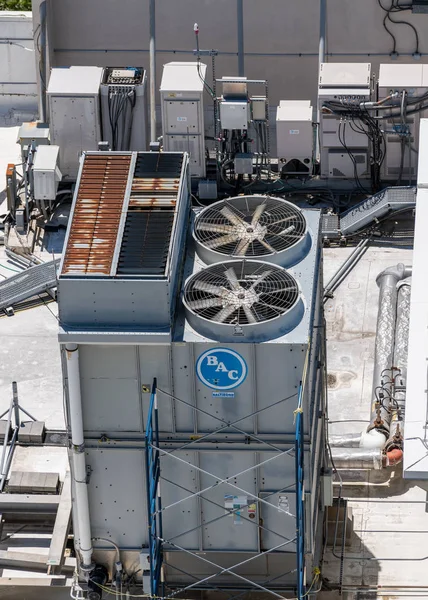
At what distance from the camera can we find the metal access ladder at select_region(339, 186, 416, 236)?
33.0 m

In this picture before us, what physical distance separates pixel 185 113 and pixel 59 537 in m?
13.1

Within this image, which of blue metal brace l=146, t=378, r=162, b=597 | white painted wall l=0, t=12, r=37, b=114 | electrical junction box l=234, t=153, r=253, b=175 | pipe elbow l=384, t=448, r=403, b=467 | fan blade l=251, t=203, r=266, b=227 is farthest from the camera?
white painted wall l=0, t=12, r=37, b=114

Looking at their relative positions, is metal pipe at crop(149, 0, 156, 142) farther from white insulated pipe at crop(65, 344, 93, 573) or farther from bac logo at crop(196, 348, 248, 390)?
bac logo at crop(196, 348, 248, 390)

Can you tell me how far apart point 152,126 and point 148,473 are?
1597 centimetres

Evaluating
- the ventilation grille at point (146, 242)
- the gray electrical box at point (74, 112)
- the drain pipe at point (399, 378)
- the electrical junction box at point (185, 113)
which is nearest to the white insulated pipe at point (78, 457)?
the ventilation grille at point (146, 242)

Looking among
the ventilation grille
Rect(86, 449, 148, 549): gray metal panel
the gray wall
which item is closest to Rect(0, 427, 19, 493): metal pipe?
Rect(86, 449, 148, 549): gray metal panel

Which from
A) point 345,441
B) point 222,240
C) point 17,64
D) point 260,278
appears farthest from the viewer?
point 17,64

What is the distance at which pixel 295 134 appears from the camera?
34.2 m

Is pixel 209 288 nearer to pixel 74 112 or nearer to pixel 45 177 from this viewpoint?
pixel 45 177

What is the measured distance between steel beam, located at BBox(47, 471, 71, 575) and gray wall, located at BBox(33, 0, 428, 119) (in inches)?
602

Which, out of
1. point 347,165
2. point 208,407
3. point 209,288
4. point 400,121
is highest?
point 209,288

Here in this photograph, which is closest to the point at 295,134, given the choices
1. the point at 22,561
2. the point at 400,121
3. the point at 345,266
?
the point at 400,121

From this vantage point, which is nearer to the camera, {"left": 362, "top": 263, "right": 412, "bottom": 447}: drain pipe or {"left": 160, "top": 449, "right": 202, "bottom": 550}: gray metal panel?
{"left": 160, "top": 449, "right": 202, "bottom": 550}: gray metal panel

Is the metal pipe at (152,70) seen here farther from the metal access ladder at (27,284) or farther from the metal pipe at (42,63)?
the metal access ladder at (27,284)
